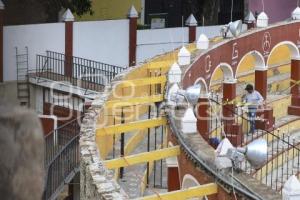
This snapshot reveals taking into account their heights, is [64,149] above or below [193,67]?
below

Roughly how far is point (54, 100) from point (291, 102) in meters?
6.31

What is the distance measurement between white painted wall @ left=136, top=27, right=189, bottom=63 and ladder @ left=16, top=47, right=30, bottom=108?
12.6 ft

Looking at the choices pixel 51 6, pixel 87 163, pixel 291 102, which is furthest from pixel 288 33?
pixel 87 163

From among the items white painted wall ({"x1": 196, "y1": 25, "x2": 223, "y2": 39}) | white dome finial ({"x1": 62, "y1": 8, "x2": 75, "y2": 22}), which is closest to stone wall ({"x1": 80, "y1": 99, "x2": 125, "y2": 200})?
white dome finial ({"x1": 62, "y1": 8, "x2": 75, "y2": 22})

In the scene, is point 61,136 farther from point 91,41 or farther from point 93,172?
point 93,172

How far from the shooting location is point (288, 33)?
57.3 ft

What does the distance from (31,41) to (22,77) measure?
1.08 meters

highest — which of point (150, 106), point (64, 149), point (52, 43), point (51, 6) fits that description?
point (51, 6)

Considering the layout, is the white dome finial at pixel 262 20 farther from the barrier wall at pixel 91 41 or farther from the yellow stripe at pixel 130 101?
the yellow stripe at pixel 130 101

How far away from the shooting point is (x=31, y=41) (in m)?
19.3

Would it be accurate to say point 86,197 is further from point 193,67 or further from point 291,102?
point 291,102

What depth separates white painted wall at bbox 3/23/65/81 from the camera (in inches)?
742

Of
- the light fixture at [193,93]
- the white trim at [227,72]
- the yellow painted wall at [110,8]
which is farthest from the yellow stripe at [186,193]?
the yellow painted wall at [110,8]

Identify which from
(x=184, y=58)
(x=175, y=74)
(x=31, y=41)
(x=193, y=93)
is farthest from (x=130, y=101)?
(x=31, y=41)
